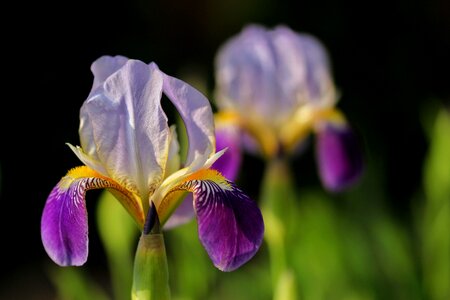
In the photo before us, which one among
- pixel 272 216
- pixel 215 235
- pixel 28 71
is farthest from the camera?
pixel 28 71

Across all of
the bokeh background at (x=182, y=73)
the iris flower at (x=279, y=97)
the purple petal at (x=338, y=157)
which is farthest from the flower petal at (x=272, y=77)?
the bokeh background at (x=182, y=73)

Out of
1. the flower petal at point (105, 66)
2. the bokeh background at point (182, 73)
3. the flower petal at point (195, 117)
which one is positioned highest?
the flower petal at point (105, 66)

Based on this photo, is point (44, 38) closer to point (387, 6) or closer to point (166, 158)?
point (387, 6)

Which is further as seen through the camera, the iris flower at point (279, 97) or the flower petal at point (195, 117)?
the iris flower at point (279, 97)

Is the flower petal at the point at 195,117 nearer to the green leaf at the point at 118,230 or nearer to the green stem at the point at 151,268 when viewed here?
the green stem at the point at 151,268

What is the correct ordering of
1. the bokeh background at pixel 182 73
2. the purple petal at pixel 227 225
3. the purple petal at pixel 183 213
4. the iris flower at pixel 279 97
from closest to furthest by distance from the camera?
the purple petal at pixel 227 225, the purple petal at pixel 183 213, the iris flower at pixel 279 97, the bokeh background at pixel 182 73

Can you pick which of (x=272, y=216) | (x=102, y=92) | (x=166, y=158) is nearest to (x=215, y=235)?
(x=166, y=158)

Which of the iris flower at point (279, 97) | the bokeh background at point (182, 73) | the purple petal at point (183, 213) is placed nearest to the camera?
the purple petal at point (183, 213)

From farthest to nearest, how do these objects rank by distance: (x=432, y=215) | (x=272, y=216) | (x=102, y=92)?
(x=432, y=215)
(x=272, y=216)
(x=102, y=92)

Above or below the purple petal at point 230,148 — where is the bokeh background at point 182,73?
below

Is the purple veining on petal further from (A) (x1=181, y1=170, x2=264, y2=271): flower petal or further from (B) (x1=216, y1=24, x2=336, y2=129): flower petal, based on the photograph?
(B) (x1=216, y1=24, x2=336, y2=129): flower petal
